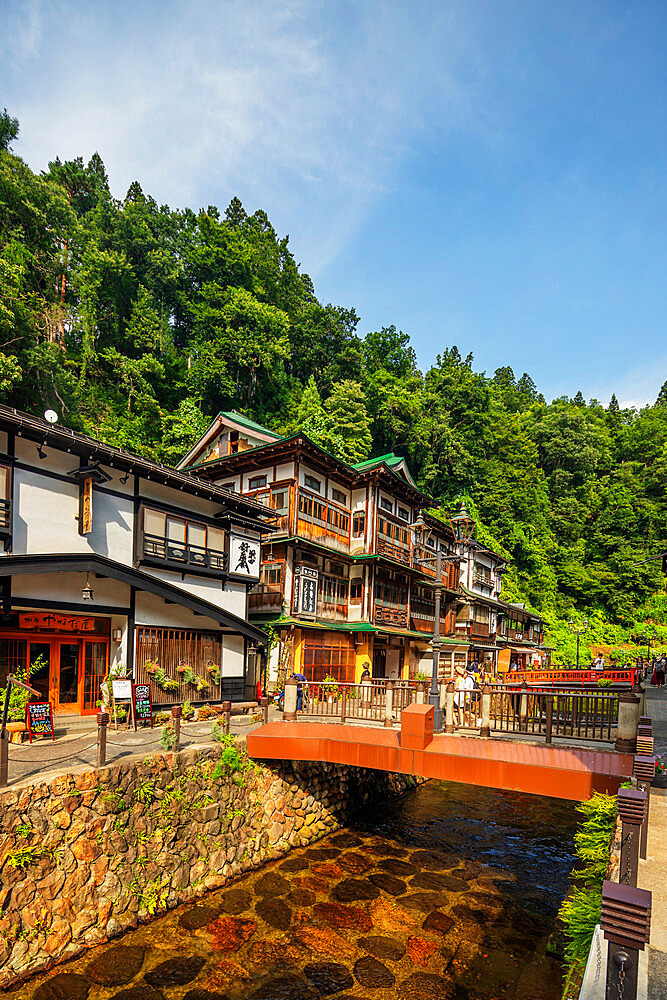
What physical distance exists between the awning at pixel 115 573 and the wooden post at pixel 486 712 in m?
10.3

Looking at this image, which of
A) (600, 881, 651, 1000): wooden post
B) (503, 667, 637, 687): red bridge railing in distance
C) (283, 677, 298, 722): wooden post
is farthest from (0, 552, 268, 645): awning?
(503, 667, 637, 687): red bridge railing in distance

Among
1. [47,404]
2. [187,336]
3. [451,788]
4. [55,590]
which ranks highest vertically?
[187,336]

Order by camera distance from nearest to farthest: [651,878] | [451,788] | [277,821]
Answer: [651,878], [277,821], [451,788]

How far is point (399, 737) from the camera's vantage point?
47.0 ft

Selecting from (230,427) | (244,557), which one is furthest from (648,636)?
(244,557)

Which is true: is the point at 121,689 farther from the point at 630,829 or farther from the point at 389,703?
the point at 630,829

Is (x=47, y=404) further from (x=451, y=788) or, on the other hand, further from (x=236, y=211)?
(x=236, y=211)

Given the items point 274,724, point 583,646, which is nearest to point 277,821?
point 274,724

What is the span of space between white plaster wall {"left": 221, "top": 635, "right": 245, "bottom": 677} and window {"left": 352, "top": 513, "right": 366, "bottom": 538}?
1170 cm

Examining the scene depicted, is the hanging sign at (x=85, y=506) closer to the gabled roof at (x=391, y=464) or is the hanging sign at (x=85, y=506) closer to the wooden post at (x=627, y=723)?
the wooden post at (x=627, y=723)

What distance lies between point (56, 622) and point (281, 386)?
133 feet

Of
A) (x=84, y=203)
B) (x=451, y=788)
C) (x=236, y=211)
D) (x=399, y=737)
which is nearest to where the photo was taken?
(x=399, y=737)

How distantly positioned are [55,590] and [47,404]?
80.2ft

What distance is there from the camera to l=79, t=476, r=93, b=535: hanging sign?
17.3 meters
